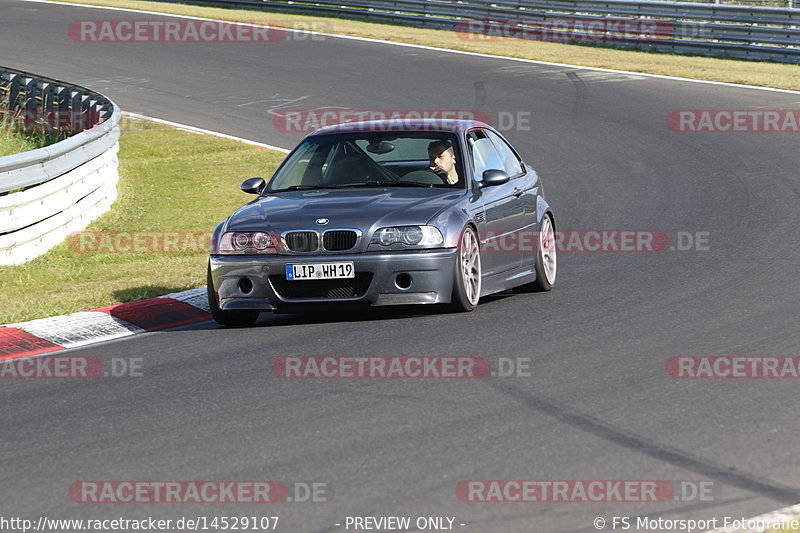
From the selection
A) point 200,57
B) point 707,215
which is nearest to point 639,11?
point 200,57

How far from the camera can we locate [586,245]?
13609 mm

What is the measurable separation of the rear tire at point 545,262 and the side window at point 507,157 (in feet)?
1.57

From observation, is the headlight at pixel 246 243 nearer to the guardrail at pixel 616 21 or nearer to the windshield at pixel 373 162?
the windshield at pixel 373 162

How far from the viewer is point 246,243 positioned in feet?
31.5

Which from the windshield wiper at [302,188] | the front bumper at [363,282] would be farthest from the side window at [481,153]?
the front bumper at [363,282]

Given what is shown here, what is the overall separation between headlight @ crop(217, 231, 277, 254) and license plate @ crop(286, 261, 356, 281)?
27 centimetres

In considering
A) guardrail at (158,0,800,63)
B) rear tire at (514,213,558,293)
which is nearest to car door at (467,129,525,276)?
rear tire at (514,213,558,293)

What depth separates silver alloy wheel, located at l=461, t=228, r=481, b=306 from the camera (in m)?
9.65

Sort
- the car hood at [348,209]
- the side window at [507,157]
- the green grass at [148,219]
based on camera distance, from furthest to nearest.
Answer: the side window at [507,157] < the green grass at [148,219] < the car hood at [348,209]

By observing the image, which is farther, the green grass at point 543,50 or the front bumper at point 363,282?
the green grass at point 543,50

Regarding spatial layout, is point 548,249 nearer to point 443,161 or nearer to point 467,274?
Result: point 443,161

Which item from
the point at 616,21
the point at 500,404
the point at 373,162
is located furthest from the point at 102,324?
the point at 616,21

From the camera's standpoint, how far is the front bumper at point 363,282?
9312 millimetres

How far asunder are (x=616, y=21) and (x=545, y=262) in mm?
20847
